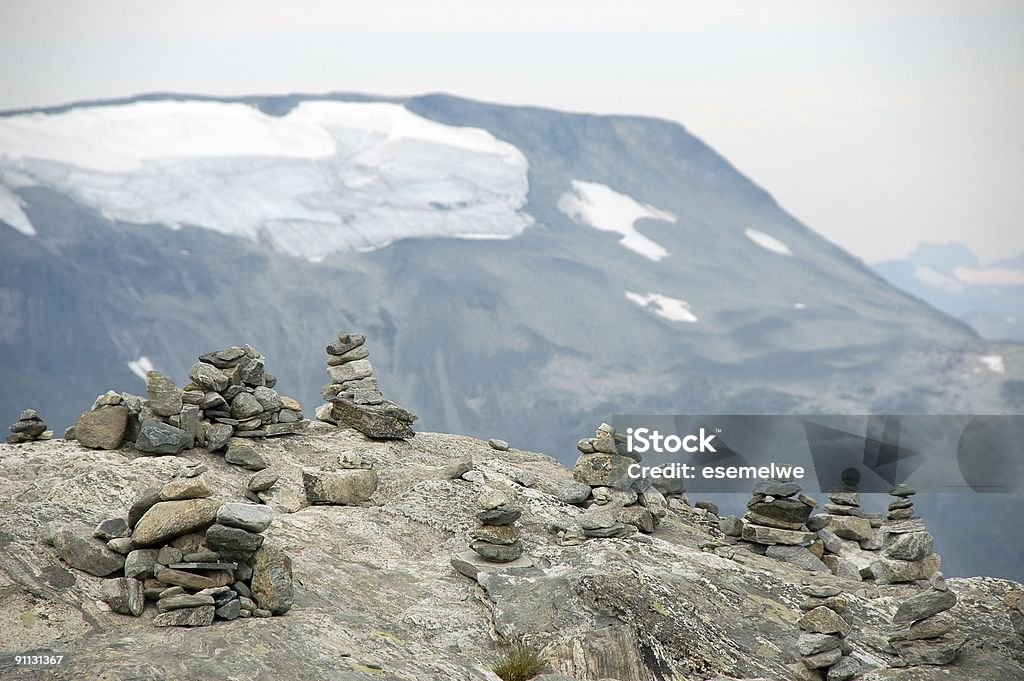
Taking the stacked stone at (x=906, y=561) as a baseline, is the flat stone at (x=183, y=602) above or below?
above

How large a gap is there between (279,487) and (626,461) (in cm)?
826

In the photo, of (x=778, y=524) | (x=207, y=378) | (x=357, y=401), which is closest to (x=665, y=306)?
(x=778, y=524)

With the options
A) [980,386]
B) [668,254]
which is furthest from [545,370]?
[980,386]

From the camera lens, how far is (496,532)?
69.1ft

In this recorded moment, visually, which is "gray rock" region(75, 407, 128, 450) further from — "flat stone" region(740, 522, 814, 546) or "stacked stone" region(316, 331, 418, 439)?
"flat stone" region(740, 522, 814, 546)

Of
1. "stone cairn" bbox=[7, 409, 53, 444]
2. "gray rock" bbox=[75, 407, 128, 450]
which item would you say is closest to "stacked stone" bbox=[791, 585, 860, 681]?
"gray rock" bbox=[75, 407, 128, 450]

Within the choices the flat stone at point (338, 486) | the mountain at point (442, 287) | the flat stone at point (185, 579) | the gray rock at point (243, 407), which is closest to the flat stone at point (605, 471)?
the flat stone at point (338, 486)

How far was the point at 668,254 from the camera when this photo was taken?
366ft

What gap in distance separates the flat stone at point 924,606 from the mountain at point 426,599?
0.48 m

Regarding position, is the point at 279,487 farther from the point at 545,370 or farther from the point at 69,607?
the point at 545,370

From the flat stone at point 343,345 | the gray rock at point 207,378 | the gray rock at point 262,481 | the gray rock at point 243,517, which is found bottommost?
the gray rock at point 262,481

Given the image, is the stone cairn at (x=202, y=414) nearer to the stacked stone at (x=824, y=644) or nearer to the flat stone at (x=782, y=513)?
the flat stone at (x=782, y=513)

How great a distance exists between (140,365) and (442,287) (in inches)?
1107

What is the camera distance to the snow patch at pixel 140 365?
278ft
